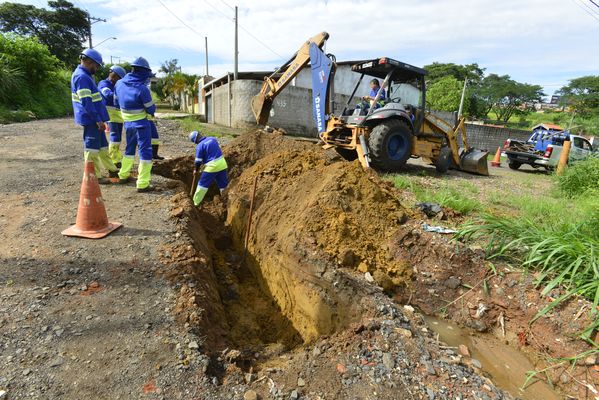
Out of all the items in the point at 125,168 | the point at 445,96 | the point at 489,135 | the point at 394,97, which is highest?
the point at 445,96

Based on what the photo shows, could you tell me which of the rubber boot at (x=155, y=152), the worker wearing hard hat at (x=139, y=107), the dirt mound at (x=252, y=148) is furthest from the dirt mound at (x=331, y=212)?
the rubber boot at (x=155, y=152)

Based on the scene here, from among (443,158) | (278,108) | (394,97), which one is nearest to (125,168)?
(394,97)

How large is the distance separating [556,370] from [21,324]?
4.19 m

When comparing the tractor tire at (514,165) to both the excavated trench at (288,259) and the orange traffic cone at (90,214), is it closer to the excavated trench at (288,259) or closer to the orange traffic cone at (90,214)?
the excavated trench at (288,259)

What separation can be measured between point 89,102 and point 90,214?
1933 millimetres

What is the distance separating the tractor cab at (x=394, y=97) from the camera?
24.9 ft

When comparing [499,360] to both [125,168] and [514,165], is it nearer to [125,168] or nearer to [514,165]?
[125,168]

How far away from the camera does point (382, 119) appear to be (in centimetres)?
758

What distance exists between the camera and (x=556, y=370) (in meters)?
2.87

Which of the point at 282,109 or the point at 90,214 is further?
the point at 282,109

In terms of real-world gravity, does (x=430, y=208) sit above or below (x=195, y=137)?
below

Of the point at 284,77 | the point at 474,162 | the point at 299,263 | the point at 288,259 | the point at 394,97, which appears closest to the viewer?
the point at 299,263

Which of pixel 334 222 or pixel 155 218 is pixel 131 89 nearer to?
pixel 155 218

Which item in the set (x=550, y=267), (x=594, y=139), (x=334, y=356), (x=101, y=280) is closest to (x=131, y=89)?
(x=101, y=280)
